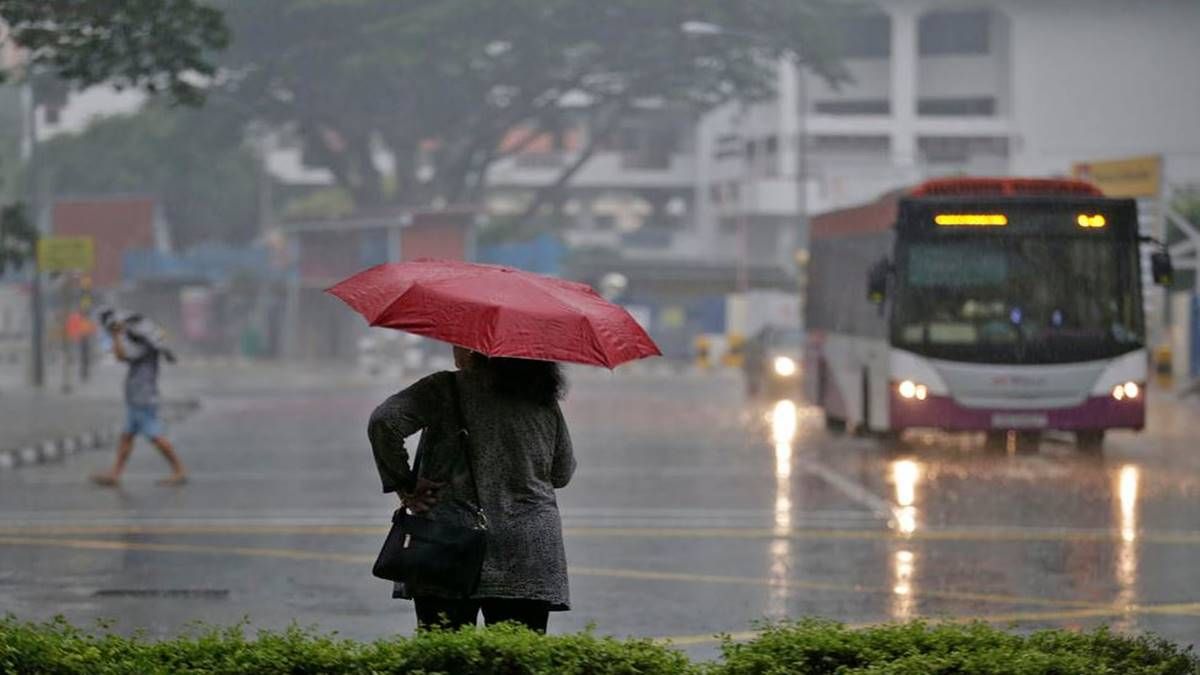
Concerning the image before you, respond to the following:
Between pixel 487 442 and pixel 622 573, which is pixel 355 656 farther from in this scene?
pixel 622 573

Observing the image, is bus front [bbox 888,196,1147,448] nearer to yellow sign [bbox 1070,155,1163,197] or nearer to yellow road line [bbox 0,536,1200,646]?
yellow road line [bbox 0,536,1200,646]

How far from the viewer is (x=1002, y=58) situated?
314 ft

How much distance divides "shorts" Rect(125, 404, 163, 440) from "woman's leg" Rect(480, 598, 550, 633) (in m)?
14.3

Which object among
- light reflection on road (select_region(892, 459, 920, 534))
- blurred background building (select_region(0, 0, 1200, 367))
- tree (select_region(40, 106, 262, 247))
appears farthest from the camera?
tree (select_region(40, 106, 262, 247))

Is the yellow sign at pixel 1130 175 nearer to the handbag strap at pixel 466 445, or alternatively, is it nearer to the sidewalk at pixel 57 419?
the sidewalk at pixel 57 419

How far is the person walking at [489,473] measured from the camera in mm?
7242

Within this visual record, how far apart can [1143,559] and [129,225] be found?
233 feet

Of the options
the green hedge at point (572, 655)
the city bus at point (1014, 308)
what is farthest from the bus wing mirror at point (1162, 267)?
the green hedge at point (572, 655)

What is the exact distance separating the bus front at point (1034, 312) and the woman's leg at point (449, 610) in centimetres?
1784

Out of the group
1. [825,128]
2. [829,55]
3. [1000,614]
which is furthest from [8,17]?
[825,128]

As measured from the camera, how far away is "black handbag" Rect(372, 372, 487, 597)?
23.4ft

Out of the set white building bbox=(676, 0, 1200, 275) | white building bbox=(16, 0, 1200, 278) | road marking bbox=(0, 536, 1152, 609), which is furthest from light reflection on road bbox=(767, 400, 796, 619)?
white building bbox=(676, 0, 1200, 275)

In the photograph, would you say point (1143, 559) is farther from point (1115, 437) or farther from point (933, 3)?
point (933, 3)

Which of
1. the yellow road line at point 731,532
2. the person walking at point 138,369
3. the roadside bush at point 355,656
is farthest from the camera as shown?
Result: the person walking at point 138,369
